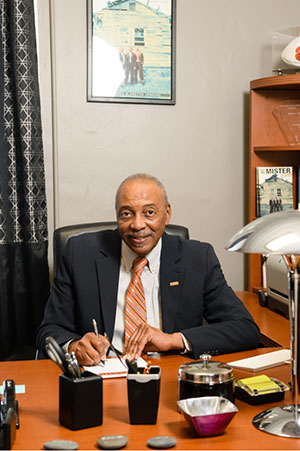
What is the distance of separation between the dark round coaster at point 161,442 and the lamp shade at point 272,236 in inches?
16.5

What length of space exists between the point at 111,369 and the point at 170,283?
58 centimetres

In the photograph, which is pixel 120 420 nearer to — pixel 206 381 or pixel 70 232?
pixel 206 381

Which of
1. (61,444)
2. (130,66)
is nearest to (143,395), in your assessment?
(61,444)

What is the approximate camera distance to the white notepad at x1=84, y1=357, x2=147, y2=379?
1.66 metres

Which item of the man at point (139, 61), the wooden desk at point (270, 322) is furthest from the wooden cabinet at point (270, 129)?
the man at point (139, 61)

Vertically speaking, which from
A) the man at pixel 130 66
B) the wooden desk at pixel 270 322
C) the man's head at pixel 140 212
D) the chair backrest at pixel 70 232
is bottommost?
the wooden desk at pixel 270 322

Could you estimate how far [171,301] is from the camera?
2.20 m

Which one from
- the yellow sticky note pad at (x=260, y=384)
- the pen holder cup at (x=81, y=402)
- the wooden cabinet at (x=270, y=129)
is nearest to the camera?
the pen holder cup at (x=81, y=402)

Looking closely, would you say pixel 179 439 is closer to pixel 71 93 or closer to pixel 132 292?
pixel 132 292

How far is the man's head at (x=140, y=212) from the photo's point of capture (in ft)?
7.20

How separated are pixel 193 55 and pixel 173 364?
1.95 meters

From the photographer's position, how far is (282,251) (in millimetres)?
1182

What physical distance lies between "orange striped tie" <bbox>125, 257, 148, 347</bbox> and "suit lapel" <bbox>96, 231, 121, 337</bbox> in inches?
2.0

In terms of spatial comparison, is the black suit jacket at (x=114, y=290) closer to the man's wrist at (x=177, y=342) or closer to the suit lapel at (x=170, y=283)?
the suit lapel at (x=170, y=283)
